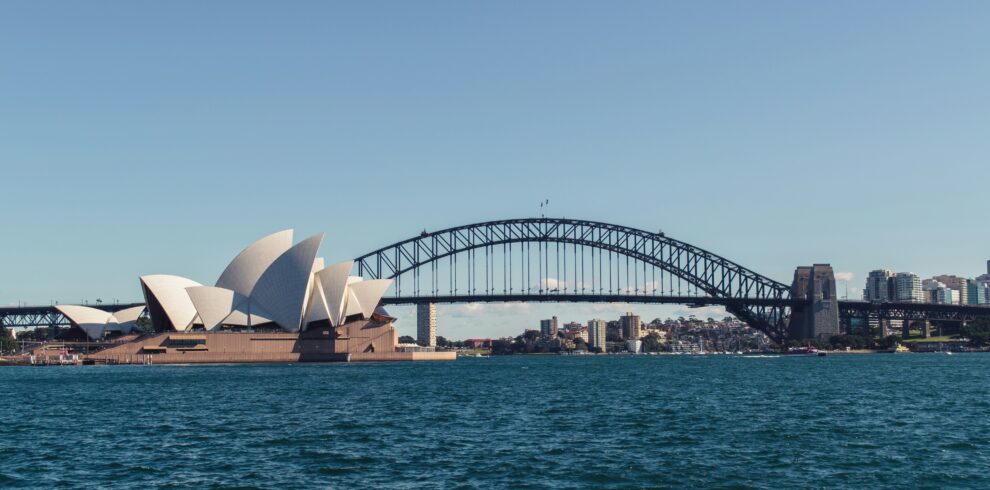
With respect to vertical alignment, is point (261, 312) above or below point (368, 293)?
below

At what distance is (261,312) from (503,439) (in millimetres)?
80003

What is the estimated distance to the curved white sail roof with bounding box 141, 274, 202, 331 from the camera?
106188 mm

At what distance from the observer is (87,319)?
124m

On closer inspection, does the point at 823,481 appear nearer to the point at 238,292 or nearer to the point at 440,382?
the point at 440,382

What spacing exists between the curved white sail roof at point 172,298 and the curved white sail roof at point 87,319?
66.5 feet

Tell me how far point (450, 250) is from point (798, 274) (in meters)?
49.4

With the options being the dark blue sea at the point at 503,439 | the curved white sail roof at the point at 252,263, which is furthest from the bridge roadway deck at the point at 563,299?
the dark blue sea at the point at 503,439

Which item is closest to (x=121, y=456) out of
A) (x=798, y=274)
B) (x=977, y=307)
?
(x=798, y=274)

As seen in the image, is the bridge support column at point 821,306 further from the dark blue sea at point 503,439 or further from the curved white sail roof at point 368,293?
the dark blue sea at point 503,439

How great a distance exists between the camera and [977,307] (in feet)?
490

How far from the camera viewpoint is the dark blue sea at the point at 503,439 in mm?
23031

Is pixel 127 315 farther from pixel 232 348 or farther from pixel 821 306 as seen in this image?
pixel 821 306

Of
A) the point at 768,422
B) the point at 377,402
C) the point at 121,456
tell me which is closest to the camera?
the point at 121,456

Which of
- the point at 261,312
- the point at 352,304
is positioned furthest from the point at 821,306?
the point at 261,312
